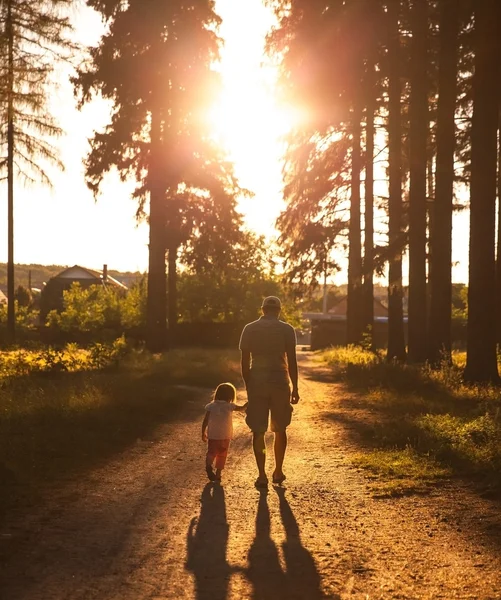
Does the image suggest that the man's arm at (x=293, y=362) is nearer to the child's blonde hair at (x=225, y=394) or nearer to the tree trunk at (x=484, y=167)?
the child's blonde hair at (x=225, y=394)

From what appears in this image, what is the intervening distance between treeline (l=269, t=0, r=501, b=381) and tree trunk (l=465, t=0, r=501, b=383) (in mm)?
21

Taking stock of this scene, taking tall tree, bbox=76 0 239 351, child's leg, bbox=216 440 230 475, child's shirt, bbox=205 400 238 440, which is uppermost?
tall tree, bbox=76 0 239 351

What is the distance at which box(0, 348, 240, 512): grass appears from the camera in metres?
9.50

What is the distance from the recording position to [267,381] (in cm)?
863

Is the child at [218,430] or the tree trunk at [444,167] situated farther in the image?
the tree trunk at [444,167]

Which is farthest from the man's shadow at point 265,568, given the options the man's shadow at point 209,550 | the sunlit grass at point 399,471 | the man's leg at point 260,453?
the sunlit grass at point 399,471

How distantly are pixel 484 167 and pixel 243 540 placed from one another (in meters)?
12.4

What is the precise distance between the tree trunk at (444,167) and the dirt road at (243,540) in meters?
12.1

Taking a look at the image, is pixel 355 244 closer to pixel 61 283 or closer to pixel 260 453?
pixel 260 453

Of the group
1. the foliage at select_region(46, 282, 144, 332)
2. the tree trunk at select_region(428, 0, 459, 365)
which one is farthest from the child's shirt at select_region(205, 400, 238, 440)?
the foliage at select_region(46, 282, 144, 332)

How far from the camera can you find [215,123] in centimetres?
2886

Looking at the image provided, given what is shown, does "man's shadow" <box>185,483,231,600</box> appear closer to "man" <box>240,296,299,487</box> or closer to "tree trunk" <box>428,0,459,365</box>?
"man" <box>240,296,299,487</box>

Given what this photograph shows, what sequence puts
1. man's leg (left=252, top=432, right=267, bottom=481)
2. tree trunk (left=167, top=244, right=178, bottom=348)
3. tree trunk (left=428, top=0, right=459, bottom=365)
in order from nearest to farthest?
man's leg (left=252, top=432, right=267, bottom=481)
tree trunk (left=428, top=0, right=459, bottom=365)
tree trunk (left=167, top=244, right=178, bottom=348)

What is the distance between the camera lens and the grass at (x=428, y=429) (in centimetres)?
900
